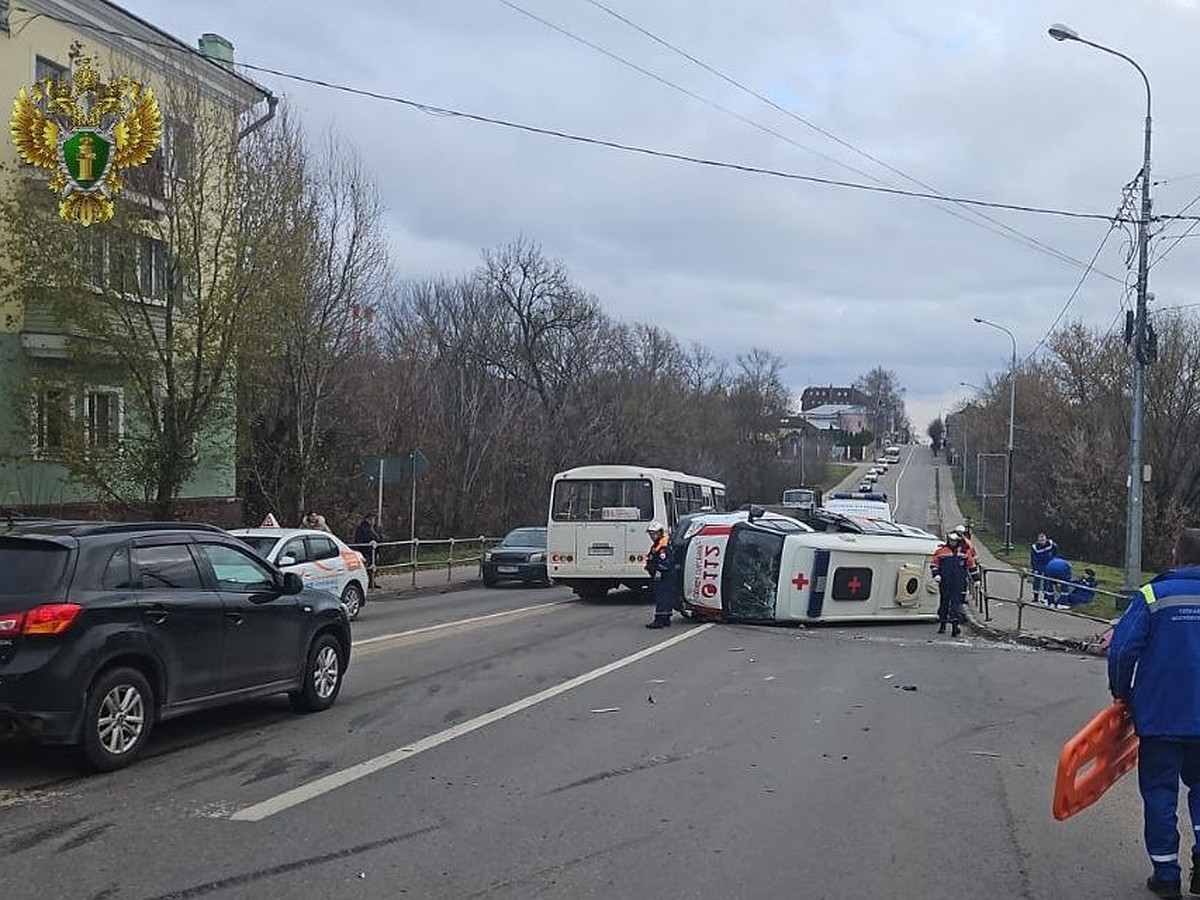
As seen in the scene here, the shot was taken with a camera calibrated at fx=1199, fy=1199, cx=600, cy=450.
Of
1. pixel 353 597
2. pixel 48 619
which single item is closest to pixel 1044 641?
pixel 353 597

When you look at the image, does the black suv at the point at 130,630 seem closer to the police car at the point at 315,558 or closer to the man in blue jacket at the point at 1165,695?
the man in blue jacket at the point at 1165,695

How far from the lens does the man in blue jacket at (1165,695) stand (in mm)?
5531

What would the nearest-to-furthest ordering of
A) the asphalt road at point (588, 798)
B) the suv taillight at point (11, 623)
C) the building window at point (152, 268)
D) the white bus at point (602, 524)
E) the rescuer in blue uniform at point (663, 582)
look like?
the asphalt road at point (588, 798), the suv taillight at point (11, 623), the rescuer in blue uniform at point (663, 582), the building window at point (152, 268), the white bus at point (602, 524)

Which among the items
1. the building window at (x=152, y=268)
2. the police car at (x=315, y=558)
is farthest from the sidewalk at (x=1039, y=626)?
the building window at (x=152, y=268)

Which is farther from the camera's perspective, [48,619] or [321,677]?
[321,677]

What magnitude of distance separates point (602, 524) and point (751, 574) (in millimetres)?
5744

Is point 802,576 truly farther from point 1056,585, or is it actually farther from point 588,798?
point 588,798

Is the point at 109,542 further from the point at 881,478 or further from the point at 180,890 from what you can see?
the point at 881,478

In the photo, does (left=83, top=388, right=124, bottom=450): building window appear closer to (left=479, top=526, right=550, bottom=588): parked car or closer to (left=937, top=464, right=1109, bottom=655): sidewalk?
(left=479, top=526, right=550, bottom=588): parked car

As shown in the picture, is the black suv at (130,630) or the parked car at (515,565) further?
the parked car at (515,565)

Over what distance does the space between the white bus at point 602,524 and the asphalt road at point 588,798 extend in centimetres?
1146

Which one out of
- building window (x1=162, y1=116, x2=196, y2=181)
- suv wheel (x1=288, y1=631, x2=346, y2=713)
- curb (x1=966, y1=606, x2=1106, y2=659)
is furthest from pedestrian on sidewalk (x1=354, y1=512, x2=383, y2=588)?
suv wheel (x1=288, y1=631, x2=346, y2=713)

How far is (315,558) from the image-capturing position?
18.7 m

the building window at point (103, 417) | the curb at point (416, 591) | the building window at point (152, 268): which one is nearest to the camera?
the building window at point (152, 268)
